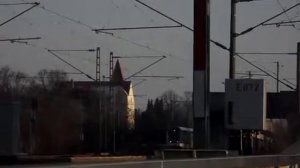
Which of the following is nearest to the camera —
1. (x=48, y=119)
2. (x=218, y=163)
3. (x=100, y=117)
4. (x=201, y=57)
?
(x=218, y=163)

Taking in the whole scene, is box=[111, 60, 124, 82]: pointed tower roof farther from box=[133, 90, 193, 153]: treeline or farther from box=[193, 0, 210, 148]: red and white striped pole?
box=[193, 0, 210, 148]: red and white striped pole

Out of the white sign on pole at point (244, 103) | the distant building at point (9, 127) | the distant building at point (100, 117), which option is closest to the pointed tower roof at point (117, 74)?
the distant building at point (100, 117)

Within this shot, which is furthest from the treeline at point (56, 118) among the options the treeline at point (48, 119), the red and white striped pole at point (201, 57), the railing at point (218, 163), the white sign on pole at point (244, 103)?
the railing at point (218, 163)

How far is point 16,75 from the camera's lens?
7056cm

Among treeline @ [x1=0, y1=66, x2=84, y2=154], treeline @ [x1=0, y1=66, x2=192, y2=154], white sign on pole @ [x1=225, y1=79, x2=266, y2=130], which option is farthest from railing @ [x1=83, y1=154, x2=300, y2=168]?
treeline @ [x1=0, y1=66, x2=84, y2=154]

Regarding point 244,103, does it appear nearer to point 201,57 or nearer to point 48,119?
point 201,57

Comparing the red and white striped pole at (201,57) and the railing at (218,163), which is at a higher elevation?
the red and white striped pole at (201,57)

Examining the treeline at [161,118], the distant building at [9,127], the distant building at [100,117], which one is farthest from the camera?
the treeline at [161,118]

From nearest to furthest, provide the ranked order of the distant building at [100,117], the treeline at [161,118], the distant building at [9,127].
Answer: the distant building at [9,127]
the distant building at [100,117]
the treeline at [161,118]

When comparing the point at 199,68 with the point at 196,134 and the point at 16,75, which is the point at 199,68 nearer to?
the point at 196,134

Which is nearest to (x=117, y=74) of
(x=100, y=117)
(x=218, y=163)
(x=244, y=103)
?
(x=100, y=117)

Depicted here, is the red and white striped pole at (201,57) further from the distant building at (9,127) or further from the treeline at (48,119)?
the treeline at (48,119)

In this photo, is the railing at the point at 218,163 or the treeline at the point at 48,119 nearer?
the railing at the point at 218,163

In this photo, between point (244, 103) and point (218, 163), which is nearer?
point (218, 163)
